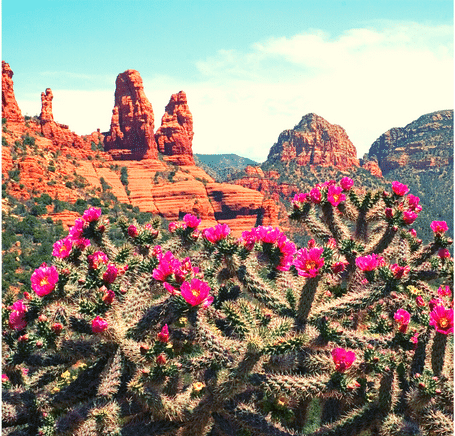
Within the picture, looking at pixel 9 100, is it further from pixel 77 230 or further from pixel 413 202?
pixel 413 202

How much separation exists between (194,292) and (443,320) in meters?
2.47

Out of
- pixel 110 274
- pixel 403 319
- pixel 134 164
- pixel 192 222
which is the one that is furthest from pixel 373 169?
pixel 110 274

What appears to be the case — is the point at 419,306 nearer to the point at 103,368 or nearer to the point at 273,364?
the point at 273,364

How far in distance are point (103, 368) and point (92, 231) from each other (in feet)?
6.12

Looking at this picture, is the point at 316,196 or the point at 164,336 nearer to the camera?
the point at 164,336

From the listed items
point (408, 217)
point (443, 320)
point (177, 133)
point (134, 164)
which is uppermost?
point (177, 133)

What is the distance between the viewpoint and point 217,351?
4.05 m

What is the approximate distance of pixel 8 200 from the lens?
39750 mm

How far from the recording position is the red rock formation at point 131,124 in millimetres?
74938

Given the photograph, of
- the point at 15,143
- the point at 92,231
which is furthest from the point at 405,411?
the point at 15,143

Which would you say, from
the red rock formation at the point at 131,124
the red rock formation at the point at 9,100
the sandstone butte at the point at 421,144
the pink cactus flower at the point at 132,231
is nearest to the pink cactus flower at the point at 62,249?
the pink cactus flower at the point at 132,231

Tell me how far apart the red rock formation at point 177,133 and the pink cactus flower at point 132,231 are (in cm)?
7331

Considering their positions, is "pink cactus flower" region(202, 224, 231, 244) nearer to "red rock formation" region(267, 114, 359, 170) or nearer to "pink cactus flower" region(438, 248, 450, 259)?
"pink cactus flower" region(438, 248, 450, 259)

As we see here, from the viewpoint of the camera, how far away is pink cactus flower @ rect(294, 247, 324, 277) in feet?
13.5
